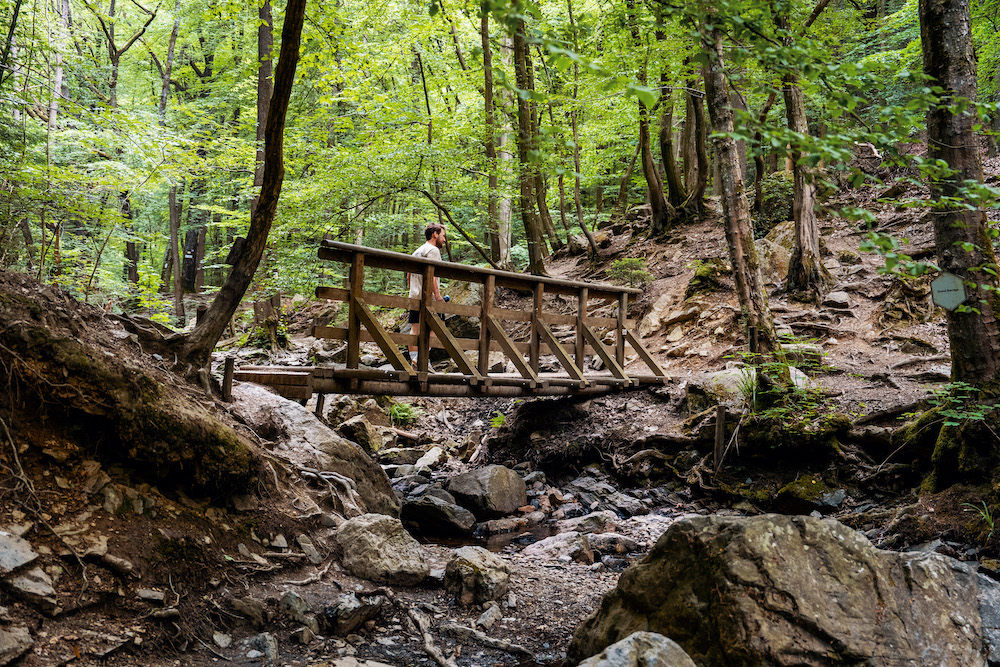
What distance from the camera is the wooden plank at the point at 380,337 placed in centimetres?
652

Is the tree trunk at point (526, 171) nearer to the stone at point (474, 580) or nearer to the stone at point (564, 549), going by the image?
the stone at point (564, 549)

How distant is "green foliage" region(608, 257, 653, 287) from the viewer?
12250 mm

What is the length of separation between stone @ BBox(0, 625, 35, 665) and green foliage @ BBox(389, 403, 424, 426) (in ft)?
28.8

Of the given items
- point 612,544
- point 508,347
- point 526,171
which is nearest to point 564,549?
point 612,544

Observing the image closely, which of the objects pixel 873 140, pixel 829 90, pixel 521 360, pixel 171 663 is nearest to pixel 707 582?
pixel 873 140

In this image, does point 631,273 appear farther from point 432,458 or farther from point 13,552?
point 13,552

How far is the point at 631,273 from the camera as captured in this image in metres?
12.4

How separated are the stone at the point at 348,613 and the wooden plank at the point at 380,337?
9.24 feet

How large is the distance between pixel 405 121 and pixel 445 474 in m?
7.52

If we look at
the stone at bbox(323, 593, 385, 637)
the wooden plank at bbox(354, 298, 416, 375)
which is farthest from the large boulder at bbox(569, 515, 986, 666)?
the wooden plank at bbox(354, 298, 416, 375)

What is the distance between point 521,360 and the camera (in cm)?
820

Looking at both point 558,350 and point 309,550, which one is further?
point 558,350

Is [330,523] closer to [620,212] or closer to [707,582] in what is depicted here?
[707,582]

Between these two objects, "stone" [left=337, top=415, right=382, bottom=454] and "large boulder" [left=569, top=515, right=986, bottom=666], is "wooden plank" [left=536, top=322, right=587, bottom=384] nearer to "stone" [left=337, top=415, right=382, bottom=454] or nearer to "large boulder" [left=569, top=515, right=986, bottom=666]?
"stone" [left=337, top=415, right=382, bottom=454]
